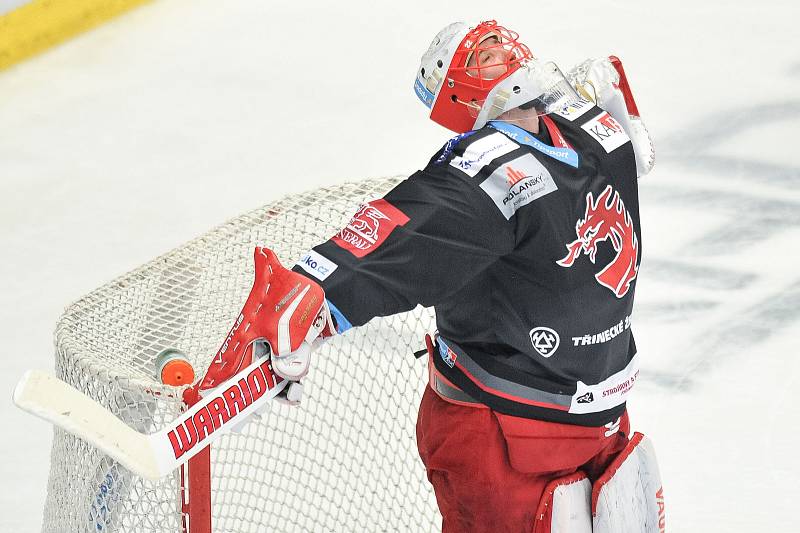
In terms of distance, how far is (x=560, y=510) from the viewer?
2096 mm

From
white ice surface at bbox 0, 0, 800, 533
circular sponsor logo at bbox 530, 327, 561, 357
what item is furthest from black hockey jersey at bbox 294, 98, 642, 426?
white ice surface at bbox 0, 0, 800, 533

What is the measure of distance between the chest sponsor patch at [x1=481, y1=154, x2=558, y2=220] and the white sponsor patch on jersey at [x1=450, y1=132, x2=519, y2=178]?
2cm

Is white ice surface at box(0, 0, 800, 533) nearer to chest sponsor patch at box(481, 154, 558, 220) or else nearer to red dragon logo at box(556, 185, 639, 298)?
red dragon logo at box(556, 185, 639, 298)

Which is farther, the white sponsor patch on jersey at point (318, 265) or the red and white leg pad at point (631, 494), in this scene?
the red and white leg pad at point (631, 494)

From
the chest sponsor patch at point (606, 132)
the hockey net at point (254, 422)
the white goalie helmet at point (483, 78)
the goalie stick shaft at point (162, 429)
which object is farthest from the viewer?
the hockey net at point (254, 422)

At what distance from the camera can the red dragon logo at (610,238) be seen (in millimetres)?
1964

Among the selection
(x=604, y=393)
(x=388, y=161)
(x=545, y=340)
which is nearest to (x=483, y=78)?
(x=545, y=340)

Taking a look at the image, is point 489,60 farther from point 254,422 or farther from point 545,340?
point 254,422

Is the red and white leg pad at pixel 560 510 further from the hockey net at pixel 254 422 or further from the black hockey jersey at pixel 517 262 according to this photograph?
the hockey net at pixel 254 422

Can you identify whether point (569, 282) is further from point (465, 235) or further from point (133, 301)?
point (133, 301)

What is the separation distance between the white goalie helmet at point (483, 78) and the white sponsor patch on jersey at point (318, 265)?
360mm

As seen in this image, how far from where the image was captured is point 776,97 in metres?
4.78

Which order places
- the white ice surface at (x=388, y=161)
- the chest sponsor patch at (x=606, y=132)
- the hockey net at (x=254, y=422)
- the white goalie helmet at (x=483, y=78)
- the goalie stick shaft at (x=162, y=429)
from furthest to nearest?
the white ice surface at (x=388, y=161) → the hockey net at (x=254, y=422) → the chest sponsor patch at (x=606, y=132) → the white goalie helmet at (x=483, y=78) → the goalie stick shaft at (x=162, y=429)

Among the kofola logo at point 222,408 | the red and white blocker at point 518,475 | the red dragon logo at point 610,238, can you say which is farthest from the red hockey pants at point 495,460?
the kofola logo at point 222,408
